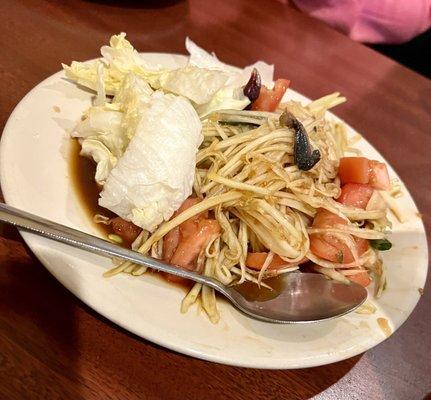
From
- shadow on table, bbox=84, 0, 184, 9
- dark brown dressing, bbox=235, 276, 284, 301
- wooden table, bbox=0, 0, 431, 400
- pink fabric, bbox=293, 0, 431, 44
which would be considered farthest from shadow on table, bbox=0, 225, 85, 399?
pink fabric, bbox=293, 0, 431, 44

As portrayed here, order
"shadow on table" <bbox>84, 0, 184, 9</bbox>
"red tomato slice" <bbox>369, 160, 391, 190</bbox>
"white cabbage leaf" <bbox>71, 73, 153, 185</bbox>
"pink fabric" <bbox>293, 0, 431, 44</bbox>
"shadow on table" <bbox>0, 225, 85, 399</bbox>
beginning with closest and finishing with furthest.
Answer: "shadow on table" <bbox>0, 225, 85, 399</bbox>
"white cabbage leaf" <bbox>71, 73, 153, 185</bbox>
"red tomato slice" <bbox>369, 160, 391, 190</bbox>
"shadow on table" <bbox>84, 0, 184, 9</bbox>
"pink fabric" <bbox>293, 0, 431, 44</bbox>

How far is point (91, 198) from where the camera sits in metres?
1.89

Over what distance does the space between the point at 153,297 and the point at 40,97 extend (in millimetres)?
1016

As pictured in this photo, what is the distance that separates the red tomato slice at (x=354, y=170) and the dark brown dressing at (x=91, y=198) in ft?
2.00

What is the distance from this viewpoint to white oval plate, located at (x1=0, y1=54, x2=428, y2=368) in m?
1.45

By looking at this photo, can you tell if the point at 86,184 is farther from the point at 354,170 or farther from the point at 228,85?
the point at 354,170

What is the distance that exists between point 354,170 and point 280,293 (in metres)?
0.69

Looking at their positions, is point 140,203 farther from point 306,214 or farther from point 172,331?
point 306,214

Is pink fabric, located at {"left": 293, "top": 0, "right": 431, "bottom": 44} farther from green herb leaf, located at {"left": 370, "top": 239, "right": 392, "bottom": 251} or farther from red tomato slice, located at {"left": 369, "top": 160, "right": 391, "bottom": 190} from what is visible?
green herb leaf, located at {"left": 370, "top": 239, "right": 392, "bottom": 251}

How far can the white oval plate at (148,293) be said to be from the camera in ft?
4.76

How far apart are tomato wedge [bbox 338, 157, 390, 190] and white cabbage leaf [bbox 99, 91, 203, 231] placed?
73 cm

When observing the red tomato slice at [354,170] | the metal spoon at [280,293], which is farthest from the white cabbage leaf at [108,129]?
the red tomato slice at [354,170]

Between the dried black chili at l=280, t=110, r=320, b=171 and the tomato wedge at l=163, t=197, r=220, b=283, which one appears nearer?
the tomato wedge at l=163, t=197, r=220, b=283

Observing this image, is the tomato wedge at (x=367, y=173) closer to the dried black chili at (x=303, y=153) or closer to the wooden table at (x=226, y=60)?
the dried black chili at (x=303, y=153)
